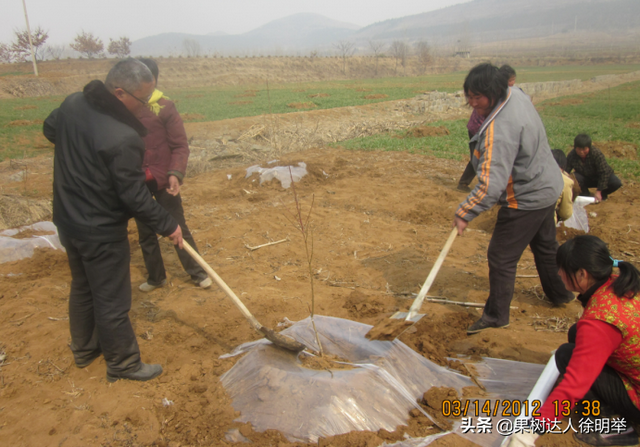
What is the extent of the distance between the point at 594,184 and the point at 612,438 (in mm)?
5074

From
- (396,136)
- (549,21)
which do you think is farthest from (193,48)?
(549,21)

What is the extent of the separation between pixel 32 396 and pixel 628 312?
10.7ft

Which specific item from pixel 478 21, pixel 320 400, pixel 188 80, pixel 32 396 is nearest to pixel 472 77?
pixel 320 400

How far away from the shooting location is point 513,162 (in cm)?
262

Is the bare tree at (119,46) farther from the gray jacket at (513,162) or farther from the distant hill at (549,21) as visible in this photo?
the distant hill at (549,21)

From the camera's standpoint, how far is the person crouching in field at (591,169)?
18.3 feet

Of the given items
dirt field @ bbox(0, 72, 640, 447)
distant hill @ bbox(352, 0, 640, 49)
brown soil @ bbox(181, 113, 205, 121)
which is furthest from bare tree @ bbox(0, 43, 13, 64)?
distant hill @ bbox(352, 0, 640, 49)

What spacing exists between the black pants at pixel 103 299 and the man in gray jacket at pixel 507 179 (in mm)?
2243

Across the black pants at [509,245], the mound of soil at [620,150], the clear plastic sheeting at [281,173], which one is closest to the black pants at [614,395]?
the black pants at [509,245]

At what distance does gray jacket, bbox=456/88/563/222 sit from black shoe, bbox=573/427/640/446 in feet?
4.40

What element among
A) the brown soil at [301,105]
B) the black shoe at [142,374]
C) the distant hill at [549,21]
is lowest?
the black shoe at [142,374]

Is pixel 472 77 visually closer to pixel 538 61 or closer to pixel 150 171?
pixel 150 171

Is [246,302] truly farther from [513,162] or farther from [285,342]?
[513,162]

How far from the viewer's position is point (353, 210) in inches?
234
